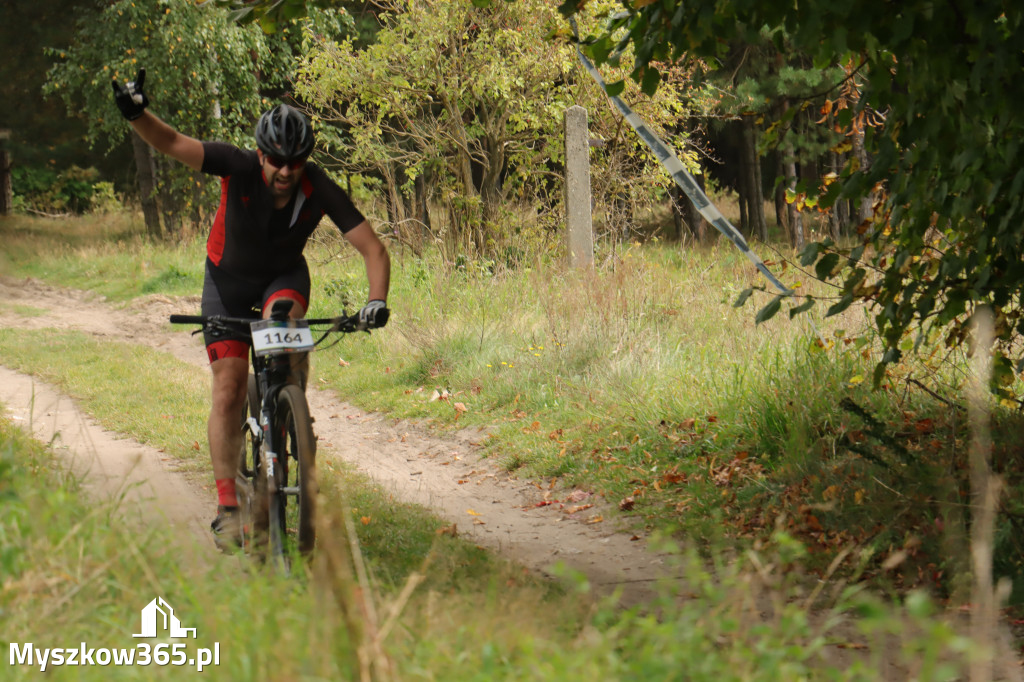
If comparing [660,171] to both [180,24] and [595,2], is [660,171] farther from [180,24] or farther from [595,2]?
[180,24]

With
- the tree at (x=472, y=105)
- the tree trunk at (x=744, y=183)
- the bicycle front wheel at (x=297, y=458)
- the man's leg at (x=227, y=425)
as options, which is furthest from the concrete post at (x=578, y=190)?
the tree trunk at (x=744, y=183)

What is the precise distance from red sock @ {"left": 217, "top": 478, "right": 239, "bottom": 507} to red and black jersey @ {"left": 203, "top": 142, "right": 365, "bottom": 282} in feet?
3.11

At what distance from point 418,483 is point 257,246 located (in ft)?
8.65

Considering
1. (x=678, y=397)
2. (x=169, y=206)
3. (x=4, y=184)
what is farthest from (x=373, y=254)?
(x=4, y=184)

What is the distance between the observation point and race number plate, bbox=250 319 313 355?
4.13 m

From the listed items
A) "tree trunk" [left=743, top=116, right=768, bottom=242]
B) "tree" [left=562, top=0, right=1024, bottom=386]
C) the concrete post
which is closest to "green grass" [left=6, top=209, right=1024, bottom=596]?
the concrete post

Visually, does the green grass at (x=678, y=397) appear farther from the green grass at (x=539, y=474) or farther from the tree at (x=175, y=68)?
the tree at (x=175, y=68)

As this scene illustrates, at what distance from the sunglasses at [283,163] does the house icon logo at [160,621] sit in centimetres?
217

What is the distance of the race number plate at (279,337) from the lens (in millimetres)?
4133

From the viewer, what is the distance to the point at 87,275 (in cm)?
1814

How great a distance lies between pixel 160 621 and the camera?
259 centimetres

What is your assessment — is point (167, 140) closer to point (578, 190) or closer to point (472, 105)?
point (578, 190)

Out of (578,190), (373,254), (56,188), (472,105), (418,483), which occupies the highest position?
(472,105)

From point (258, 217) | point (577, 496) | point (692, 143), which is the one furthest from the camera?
point (692, 143)
